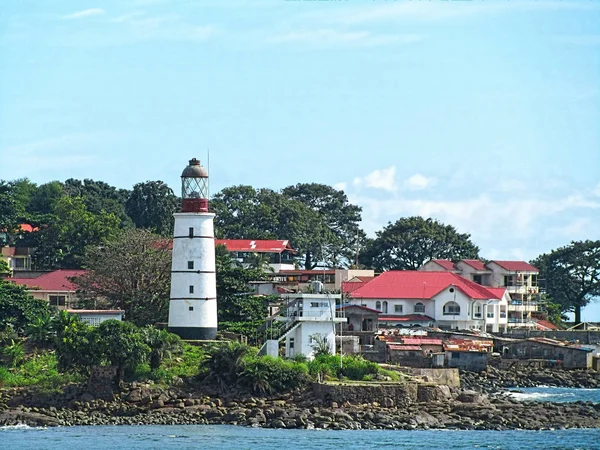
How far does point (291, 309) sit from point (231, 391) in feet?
28.2

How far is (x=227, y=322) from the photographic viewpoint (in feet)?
251

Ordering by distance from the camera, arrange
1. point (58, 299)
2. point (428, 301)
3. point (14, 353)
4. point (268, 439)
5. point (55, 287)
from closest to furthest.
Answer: point (268, 439) → point (14, 353) → point (58, 299) → point (55, 287) → point (428, 301)

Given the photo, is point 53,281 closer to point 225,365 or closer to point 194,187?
point 194,187

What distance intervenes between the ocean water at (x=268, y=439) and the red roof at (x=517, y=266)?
156 ft

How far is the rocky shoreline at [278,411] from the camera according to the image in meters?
61.4

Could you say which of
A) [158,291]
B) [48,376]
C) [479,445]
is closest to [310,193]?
[158,291]

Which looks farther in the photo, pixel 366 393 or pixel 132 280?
pixel 132 280

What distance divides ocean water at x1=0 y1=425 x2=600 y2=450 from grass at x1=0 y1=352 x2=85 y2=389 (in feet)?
18.1

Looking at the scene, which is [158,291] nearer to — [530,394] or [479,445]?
[530,394]

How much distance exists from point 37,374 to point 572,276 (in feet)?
190

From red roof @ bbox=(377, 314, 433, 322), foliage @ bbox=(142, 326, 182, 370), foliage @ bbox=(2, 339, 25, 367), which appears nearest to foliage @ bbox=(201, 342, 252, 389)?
foliage @ bbox=(142, 326, 182, 370)

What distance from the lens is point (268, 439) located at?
190 ft

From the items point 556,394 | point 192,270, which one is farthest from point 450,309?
point 192,270

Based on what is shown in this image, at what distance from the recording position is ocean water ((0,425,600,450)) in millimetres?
56188
